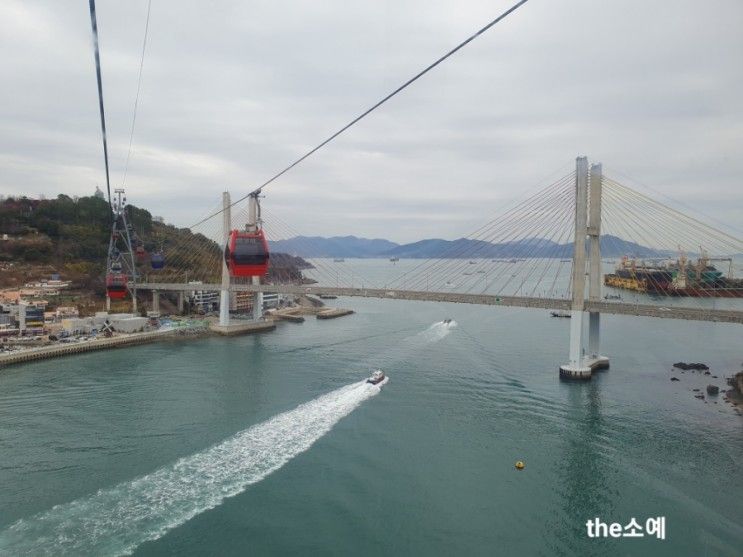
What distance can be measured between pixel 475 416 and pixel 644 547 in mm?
3532

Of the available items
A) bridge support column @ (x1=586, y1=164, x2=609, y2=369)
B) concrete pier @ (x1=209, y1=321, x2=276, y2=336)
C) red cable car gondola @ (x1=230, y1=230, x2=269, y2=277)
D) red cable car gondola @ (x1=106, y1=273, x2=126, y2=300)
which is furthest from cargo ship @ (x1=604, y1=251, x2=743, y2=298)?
red cable car gondola @ (x1=106, y1=273, x2=126, y2=300)

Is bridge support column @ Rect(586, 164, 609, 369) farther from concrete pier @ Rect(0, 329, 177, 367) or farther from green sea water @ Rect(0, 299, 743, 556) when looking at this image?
concrete pier @ Rect(0, 329, 177, 367)

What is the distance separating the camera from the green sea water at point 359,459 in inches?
182

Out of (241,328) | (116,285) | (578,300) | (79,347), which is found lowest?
(79,347)

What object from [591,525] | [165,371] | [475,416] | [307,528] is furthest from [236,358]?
[591,525]

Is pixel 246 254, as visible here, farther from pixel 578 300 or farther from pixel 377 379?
pixel 578 300

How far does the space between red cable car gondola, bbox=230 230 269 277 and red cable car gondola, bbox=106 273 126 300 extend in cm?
221

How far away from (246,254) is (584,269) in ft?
26.3

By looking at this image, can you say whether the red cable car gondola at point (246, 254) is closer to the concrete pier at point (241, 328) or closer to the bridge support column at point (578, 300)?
the bridge support column at point (578, 300)

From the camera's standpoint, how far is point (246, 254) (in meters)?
5.49

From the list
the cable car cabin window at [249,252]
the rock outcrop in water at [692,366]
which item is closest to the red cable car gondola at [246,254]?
the cable car cabin window at [249,252]

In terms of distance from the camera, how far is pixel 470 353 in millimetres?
13164

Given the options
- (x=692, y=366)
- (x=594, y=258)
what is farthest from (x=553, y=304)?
(x=692, y=366)

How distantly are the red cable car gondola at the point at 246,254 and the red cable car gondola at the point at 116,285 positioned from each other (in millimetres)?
2208
